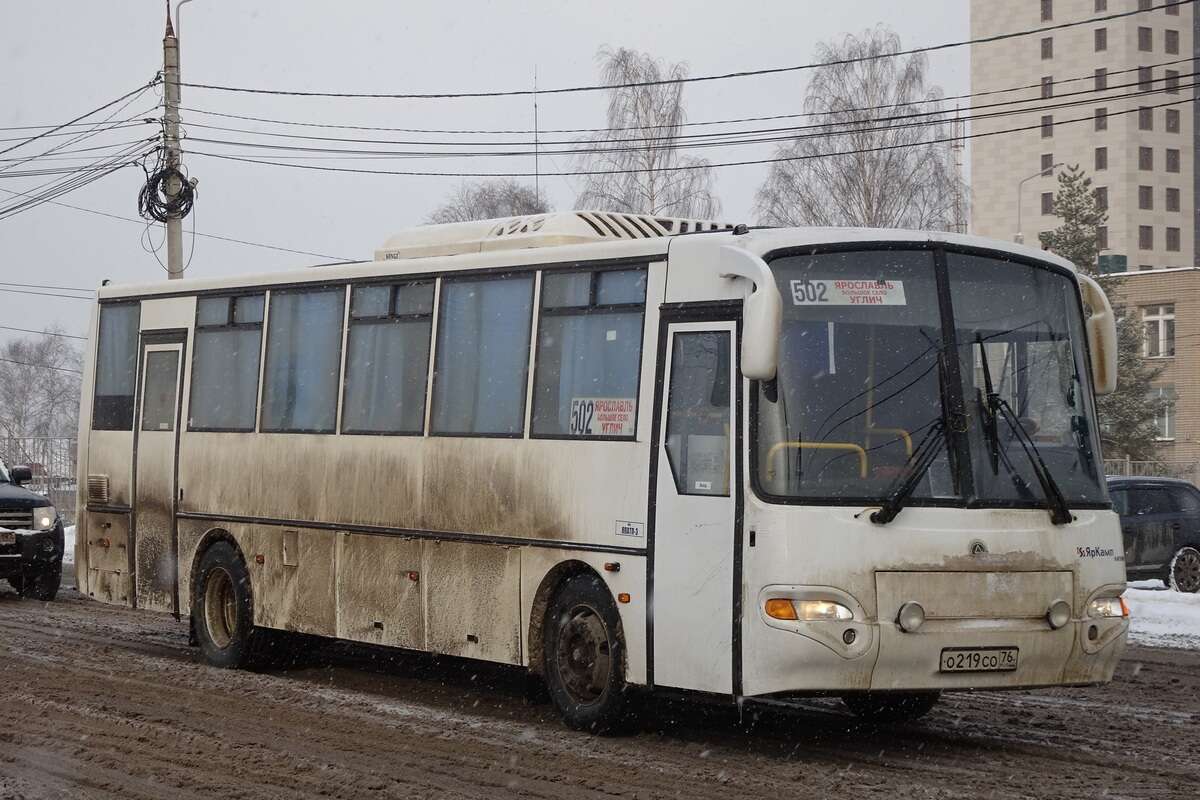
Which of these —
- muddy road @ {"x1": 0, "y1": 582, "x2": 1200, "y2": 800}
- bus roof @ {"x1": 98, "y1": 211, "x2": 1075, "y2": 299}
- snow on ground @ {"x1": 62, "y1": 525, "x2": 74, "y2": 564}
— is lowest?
muddy road @ {"x1": 0, "y1": 582, "x2": 1200, "y2": 800}

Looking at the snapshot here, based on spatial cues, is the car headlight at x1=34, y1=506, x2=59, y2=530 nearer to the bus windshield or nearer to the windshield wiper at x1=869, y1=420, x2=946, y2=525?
the bus windshield

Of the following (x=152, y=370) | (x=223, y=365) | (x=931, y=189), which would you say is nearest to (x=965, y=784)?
(x=223, y=365)

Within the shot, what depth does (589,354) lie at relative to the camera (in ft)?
35.9

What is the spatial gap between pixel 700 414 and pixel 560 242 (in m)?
2.33

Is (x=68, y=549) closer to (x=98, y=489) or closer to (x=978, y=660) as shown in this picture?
(x=98, y=489)

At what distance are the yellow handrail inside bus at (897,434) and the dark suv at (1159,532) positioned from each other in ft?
49.1

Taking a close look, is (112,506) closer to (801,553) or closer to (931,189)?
(801,553)

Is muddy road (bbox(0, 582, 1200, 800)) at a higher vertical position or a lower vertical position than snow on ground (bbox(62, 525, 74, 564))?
lower

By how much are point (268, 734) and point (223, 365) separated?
4.93 metres

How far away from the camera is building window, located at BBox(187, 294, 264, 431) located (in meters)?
14.2

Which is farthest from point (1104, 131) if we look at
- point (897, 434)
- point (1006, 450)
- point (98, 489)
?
point (897, 434)

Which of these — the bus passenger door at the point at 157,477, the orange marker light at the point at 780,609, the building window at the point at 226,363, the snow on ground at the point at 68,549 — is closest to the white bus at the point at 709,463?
the orange marker light at the point at 780,609

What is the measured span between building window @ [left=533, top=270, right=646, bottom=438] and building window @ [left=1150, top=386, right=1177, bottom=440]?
1952 inches

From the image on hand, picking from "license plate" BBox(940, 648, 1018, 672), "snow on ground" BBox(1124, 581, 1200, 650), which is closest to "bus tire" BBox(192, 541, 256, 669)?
"license plate" BBox(940, 648, 1018, 672)
